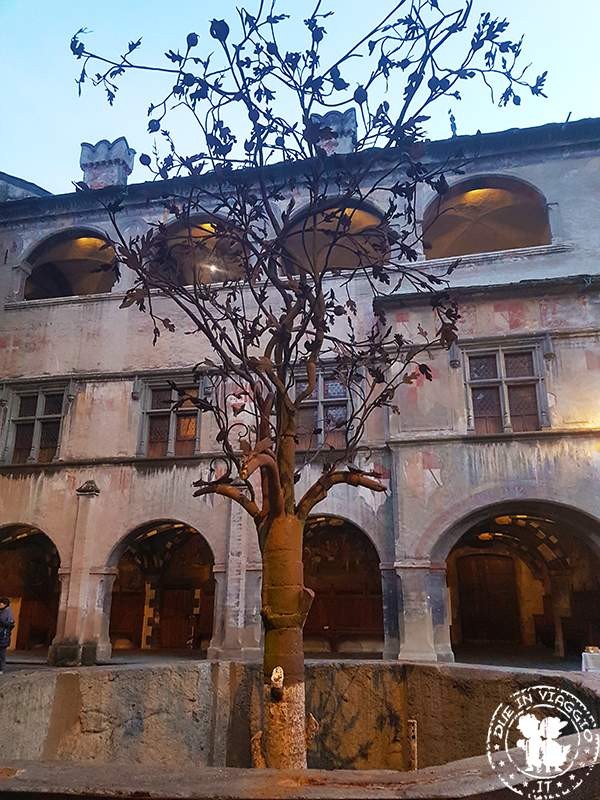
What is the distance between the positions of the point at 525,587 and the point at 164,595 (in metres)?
9.95

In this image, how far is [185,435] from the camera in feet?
47.4

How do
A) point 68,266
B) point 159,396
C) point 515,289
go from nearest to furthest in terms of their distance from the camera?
point 515,289
point 159,396
point 68,266

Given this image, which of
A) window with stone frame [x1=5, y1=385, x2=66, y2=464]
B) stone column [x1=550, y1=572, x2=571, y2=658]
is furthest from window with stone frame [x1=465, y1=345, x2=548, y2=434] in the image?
window with stone frame [x1=5, y1=385, x2=66, y2=464]

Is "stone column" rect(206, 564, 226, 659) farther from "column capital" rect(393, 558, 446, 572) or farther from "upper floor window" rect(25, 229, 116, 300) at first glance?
"upper floor window" rect(25, 229, 116, 300)

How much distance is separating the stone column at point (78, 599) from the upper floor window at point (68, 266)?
244 inches

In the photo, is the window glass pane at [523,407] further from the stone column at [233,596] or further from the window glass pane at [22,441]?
the window glass pane at [22,441]

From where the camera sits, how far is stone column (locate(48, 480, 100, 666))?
13.0m

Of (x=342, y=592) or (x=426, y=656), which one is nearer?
(x=426, y=656)

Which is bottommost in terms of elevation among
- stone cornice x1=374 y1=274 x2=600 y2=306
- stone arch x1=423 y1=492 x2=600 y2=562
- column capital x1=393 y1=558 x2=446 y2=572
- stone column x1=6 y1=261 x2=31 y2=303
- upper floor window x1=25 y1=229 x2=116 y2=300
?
column capital x1=393 y1=558 x2=446 y2=572

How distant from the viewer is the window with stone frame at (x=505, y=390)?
1247cm

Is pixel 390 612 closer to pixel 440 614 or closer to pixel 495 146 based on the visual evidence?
pixel 440 614

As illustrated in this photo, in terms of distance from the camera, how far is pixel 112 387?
15.1 metres

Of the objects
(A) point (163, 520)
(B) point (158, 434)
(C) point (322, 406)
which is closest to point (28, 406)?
(B) point (158, 434)

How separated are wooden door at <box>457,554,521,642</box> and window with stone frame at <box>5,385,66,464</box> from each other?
11.6 m
